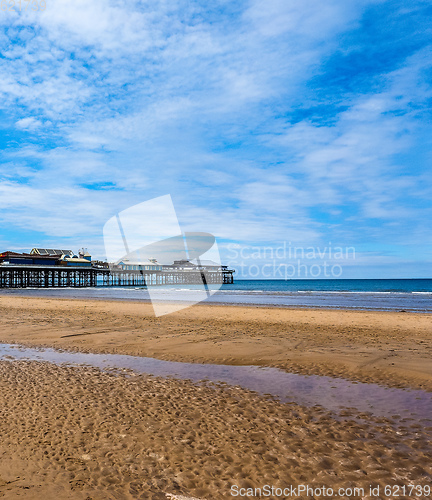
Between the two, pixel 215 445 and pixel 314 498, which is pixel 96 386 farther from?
pixel 314 498

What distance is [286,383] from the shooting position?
6203mm

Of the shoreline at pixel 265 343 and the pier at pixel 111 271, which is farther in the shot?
the pier at pixel 111 271

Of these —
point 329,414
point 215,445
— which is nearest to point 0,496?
point 215,445

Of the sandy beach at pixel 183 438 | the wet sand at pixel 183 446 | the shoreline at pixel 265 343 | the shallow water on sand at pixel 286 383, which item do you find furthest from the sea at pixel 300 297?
the wet sand at pixel 183 446

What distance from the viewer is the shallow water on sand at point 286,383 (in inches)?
197

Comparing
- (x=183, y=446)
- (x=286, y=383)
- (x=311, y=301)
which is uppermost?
(x=183, y=446)

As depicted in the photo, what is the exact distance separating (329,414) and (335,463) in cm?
136

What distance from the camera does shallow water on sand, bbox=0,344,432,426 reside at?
5.02 metres

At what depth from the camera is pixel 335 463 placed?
3404mm

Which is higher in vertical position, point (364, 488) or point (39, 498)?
point (39, 498)

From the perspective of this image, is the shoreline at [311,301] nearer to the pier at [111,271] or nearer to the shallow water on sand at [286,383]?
the shallow water on sand at [286,383]

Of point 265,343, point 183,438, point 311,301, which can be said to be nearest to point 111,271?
point 311,301

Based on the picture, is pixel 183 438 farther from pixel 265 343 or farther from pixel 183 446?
pixel 265 343

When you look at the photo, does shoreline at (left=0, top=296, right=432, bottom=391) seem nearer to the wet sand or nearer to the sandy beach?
the sandy beach
